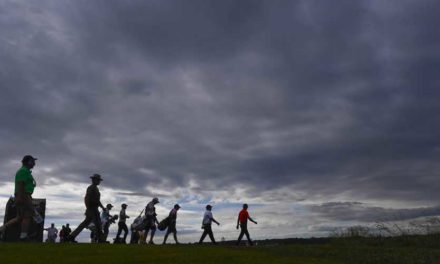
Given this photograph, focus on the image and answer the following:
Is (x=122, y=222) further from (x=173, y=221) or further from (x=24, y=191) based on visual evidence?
(x=24, y=191)

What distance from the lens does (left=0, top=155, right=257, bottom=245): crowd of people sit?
47.2 feet

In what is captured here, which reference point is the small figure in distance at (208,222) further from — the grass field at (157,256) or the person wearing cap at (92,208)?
the grass field at (157,256)

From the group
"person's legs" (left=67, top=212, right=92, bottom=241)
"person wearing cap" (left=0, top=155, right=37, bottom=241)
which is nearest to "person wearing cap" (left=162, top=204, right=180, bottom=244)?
"person's legs" (left=67, top=212, right=92, bottom=241)

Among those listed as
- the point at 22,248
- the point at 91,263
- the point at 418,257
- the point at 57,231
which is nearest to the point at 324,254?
the point at 418,257

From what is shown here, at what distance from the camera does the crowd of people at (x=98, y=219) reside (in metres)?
14.4

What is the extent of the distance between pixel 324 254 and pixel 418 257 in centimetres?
280

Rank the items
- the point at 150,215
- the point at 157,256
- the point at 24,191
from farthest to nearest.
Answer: the point at 150,215
the point at 24,191
the point at 157,256

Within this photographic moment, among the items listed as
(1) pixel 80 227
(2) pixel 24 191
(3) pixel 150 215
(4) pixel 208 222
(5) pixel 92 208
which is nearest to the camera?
(2) pixel 24 191

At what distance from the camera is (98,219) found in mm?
17234

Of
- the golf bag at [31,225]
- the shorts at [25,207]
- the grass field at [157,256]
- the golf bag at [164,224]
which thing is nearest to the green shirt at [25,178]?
the shorts at [25,207]

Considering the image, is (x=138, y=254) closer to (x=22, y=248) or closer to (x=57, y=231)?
(x=22, y=248)

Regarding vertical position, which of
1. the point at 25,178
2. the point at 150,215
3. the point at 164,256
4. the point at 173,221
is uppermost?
the point at 25,178

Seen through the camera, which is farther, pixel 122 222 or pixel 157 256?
pixel 122 222

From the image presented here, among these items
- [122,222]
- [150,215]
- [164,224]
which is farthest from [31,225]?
[164,224]
